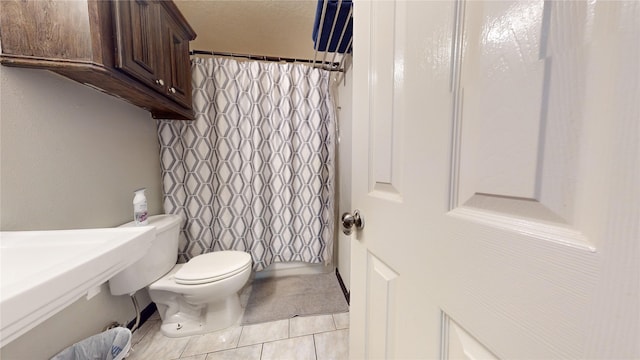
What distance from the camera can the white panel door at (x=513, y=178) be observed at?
0.18 meters

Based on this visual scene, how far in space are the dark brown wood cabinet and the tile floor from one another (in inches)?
51.6

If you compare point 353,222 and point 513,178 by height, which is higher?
point 513,178

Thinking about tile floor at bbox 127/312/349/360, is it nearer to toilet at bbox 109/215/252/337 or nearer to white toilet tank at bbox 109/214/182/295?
toilet at bbox 109/215/252/337

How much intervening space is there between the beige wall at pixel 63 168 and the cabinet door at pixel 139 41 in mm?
317

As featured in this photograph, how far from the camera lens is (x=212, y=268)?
1.24 metres

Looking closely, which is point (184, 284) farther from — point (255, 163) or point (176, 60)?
point (176, 60)

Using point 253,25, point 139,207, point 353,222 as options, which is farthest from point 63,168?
point 253,25

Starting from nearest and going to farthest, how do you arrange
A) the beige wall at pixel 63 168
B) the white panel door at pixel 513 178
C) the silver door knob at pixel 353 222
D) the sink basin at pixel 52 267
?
the white panel door at pixel 513 178 < the sink basin at pixel 52 267 < the silver door knob at pixel 353 222 < the beige wall at pixel 63 168

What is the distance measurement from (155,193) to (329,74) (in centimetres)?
155

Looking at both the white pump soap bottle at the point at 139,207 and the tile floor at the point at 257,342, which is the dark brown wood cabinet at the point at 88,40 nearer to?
the white pump soap bottle at the point at 139,207

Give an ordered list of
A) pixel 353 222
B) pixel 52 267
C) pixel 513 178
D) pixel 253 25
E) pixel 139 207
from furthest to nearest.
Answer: pixel 253 25 < pixel 139 207 < pixel 353 222 < pixel 52 267 < pixel 513 178

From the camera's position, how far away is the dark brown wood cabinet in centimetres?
72

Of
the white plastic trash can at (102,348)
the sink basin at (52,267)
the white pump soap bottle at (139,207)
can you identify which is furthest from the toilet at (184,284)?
the sink basin at (52,267)

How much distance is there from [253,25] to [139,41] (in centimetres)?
87
